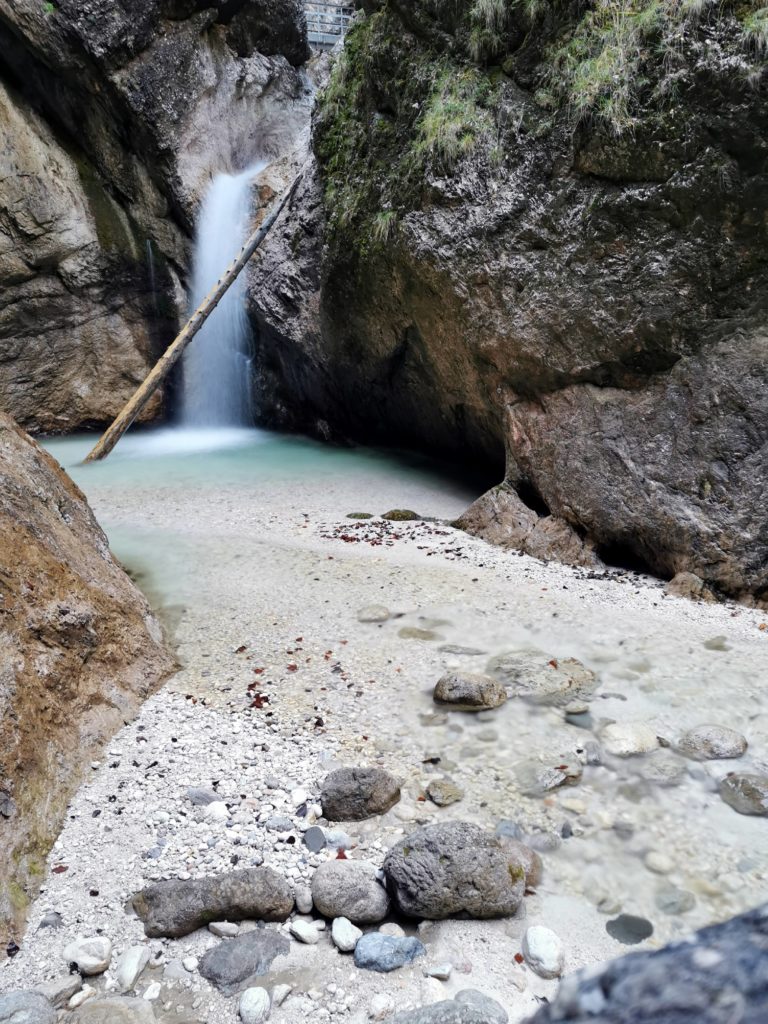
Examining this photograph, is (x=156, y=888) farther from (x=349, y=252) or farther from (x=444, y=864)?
(x=349, y=252)

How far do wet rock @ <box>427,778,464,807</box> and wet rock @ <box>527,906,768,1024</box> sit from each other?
2.57 meters

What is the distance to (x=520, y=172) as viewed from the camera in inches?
295

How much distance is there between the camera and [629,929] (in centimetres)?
274

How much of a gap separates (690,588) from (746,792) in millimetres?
3103

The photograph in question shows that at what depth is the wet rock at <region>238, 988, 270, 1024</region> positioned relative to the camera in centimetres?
232

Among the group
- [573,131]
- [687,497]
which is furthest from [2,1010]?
[573,131]

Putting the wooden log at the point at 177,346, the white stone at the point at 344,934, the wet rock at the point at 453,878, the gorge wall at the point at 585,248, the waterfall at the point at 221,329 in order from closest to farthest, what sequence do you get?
1. the white stone at the point at 344,934
2. the wet rock at the point at 453,878
3. the gorge wall at the point at 585,248
4. the wooden log at the point at 177,346
5. the waterfall at the point at 221,329

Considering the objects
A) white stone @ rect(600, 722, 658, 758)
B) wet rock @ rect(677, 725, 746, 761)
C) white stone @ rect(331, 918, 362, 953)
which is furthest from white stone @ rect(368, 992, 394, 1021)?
wet rock @ rect(677, 725, 746, 761)

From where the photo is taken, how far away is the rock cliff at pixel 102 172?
14.1 m

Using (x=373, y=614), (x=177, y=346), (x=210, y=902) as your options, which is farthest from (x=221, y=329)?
(x=210, y=902)

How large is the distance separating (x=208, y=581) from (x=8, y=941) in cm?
415

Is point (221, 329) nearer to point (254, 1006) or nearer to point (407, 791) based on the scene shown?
point (407, 791)

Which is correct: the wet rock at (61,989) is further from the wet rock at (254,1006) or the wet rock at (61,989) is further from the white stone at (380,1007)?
the white stone at (380,1007)

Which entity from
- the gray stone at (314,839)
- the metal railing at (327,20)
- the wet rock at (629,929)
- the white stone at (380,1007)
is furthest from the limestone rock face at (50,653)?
the metal railing at (327,20)
